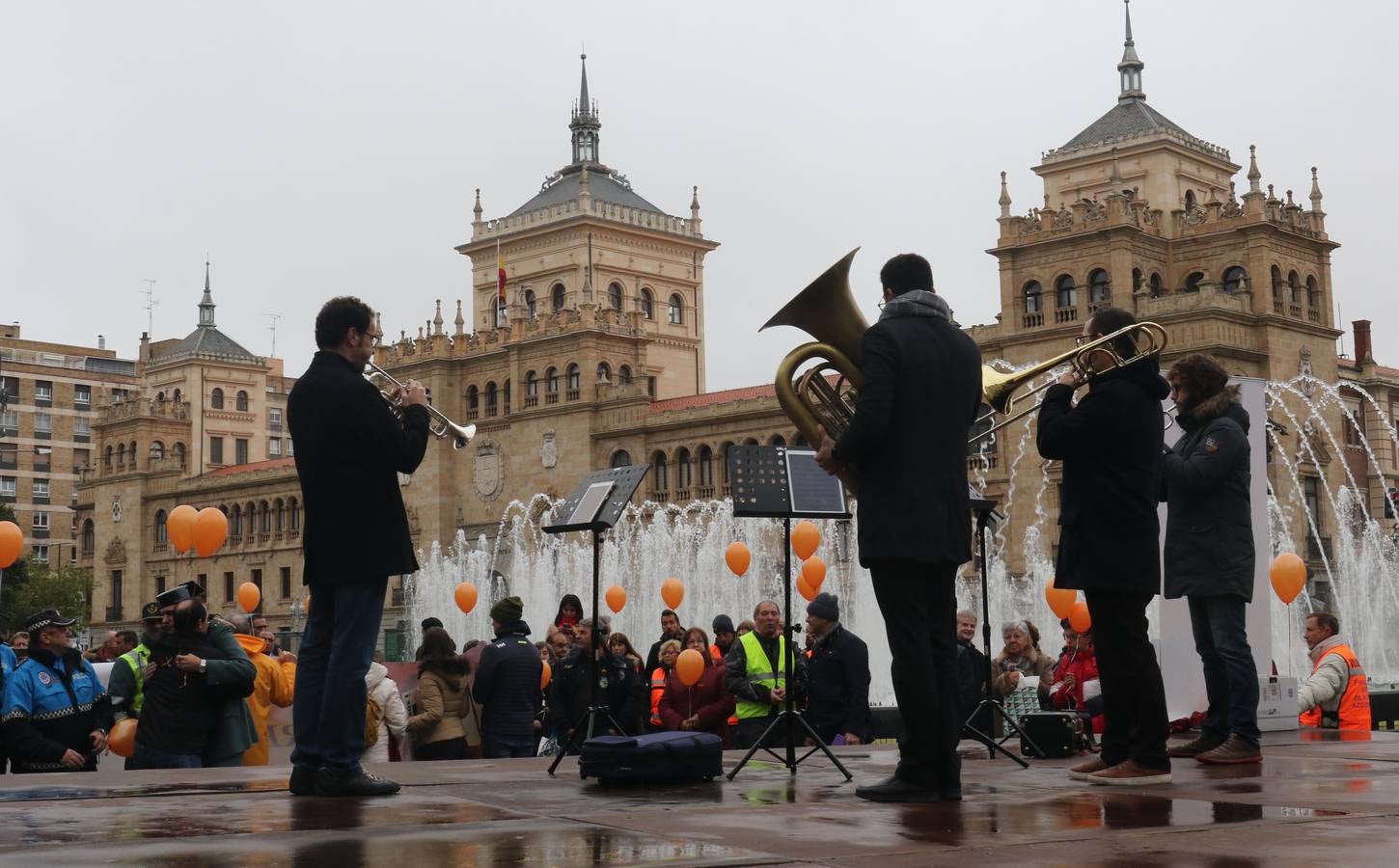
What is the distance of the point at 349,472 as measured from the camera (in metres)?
6.31

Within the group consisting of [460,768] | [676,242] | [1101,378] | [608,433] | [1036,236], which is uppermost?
[676,242]

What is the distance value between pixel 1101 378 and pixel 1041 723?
7.03 feet

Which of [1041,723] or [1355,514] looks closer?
[1041,723]

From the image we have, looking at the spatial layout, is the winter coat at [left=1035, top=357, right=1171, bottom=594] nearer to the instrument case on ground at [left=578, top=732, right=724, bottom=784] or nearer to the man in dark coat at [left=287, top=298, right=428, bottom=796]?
the instrument case on ground at [left=578, top=732, right=724, bottom=784]

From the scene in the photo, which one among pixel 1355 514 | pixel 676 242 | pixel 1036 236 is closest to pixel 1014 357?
pixel 1036 236

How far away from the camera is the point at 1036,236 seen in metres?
45.9

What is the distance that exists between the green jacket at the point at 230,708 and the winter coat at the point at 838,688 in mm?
3462

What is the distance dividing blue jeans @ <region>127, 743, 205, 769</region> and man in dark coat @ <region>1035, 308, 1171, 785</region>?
13.7 ft

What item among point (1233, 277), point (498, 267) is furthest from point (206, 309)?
point (1233, 277)

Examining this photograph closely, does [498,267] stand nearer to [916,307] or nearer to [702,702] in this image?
[702,702]

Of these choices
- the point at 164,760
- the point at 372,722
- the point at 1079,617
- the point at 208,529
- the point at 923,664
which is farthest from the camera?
the point at 208,529

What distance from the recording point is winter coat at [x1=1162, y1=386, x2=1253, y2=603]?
7.27 m

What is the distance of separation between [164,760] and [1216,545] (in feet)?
16.2

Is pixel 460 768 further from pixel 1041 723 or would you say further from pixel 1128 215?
pixel 1128 215
